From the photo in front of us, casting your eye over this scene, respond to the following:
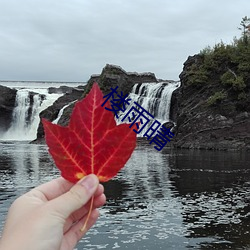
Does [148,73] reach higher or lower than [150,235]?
higher

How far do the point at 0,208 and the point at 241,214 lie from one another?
25.9 ft

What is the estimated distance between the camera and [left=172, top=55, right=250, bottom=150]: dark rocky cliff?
135 ft

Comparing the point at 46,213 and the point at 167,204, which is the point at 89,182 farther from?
the point at 167,204

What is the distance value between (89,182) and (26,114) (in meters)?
64.1

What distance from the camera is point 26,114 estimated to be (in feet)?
211

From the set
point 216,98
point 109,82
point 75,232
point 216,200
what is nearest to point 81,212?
point 75,232

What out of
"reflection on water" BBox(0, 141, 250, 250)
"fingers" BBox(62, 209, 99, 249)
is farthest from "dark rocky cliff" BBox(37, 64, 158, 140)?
"fingers" BBox(62, 209, 99, 249)

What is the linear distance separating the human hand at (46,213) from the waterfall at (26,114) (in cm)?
6060

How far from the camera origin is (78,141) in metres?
Result: 1.93

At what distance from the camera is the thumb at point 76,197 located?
1.93 meters

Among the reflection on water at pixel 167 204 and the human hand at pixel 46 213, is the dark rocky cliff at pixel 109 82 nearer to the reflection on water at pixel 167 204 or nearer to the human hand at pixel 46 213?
the reflection on water at pixel 167 204

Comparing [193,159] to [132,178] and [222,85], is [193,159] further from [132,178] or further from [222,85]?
[222,85]

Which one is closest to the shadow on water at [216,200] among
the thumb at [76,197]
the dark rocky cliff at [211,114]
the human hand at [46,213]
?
the human hand at [46,213]

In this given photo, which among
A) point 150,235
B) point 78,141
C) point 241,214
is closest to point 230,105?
point 241,214
